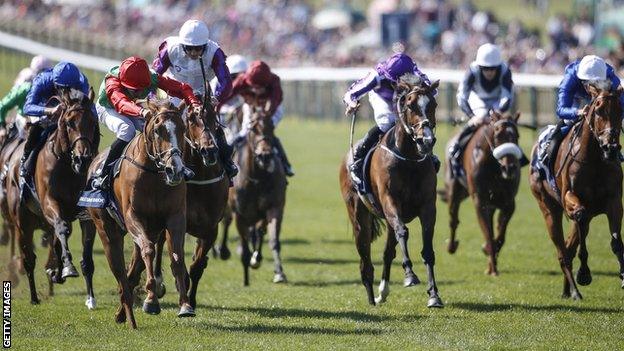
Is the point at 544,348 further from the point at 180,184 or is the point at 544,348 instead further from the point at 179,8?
the point at 179,8

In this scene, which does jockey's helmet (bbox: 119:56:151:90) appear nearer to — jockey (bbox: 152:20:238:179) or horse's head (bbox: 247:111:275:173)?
jockey (bbox: 152:20:238:179)

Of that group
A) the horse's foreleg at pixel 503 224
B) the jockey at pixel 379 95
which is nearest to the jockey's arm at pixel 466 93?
the horse's foreleg at pixel 503 224

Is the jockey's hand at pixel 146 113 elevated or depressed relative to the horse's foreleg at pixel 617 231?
elevated

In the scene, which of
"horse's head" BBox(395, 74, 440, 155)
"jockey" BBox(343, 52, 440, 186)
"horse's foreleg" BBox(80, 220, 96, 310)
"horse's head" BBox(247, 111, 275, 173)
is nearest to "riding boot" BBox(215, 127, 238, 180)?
"jockey" BBox(343, 52, 440, 186)

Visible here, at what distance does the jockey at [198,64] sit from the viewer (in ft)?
41.4

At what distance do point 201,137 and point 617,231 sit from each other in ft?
11.9

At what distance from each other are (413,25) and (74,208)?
23927 millimetres

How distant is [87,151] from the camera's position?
12211 millimetres

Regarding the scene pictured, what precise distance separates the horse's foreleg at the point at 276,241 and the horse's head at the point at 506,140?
8.39 feet

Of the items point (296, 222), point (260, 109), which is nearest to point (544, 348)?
point (260, 109)

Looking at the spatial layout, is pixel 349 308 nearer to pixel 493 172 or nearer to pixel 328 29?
pixel 493 172

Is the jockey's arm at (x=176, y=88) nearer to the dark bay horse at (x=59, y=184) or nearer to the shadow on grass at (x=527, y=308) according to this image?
the dark bay horse at (x=59, y=184)

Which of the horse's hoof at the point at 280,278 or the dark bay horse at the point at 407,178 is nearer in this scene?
the dark bay horse at the point at 407,178

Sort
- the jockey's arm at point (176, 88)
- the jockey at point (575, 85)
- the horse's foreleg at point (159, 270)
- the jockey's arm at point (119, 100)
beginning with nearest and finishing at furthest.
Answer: the jockey's arm at point (119, 100) < the jockey's arm at point (176, 88) < the horse's foreleg at point (159, 270) < the jockey at point (575, 85)
